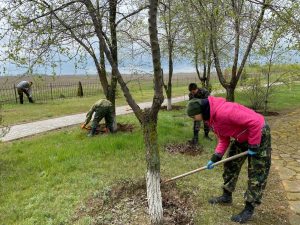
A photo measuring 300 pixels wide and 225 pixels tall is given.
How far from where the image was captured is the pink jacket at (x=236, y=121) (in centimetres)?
418

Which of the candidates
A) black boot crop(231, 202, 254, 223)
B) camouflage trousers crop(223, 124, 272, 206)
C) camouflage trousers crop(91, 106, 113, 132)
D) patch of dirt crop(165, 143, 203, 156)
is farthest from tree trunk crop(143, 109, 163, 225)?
camouflage trousers crop(91, 106, 113, 132)

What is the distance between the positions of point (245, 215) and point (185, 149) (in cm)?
363

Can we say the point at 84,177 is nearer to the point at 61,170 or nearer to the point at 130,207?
the point at 61,170

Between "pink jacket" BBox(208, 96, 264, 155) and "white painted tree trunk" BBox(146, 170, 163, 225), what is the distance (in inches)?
38.8

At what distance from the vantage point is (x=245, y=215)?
454 centimetres

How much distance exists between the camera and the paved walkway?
17.8ft

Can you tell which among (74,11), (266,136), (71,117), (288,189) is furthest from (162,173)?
(71,117)

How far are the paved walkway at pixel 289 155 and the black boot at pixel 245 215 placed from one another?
0.60 meters

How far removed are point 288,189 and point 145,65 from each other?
452 centimetres

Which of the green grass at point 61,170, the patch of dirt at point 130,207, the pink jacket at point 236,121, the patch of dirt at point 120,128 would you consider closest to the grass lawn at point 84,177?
the green grass at point 61,170

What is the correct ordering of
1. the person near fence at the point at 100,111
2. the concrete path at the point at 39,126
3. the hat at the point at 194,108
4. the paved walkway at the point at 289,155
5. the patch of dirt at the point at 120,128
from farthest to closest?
the concrete path at the point at 39,126, the patch of dirt at the point at 120,128, the person near fence at the point at 100,111, the paved walkway at the point at 289,155, the hat at the point at 194,108

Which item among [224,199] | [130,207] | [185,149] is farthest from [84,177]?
[185,149]

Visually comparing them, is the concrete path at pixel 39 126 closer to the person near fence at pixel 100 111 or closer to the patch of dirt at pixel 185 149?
the person near fence at pixel 100 111

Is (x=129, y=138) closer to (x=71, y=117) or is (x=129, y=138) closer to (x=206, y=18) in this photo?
(x=206, y=18)
